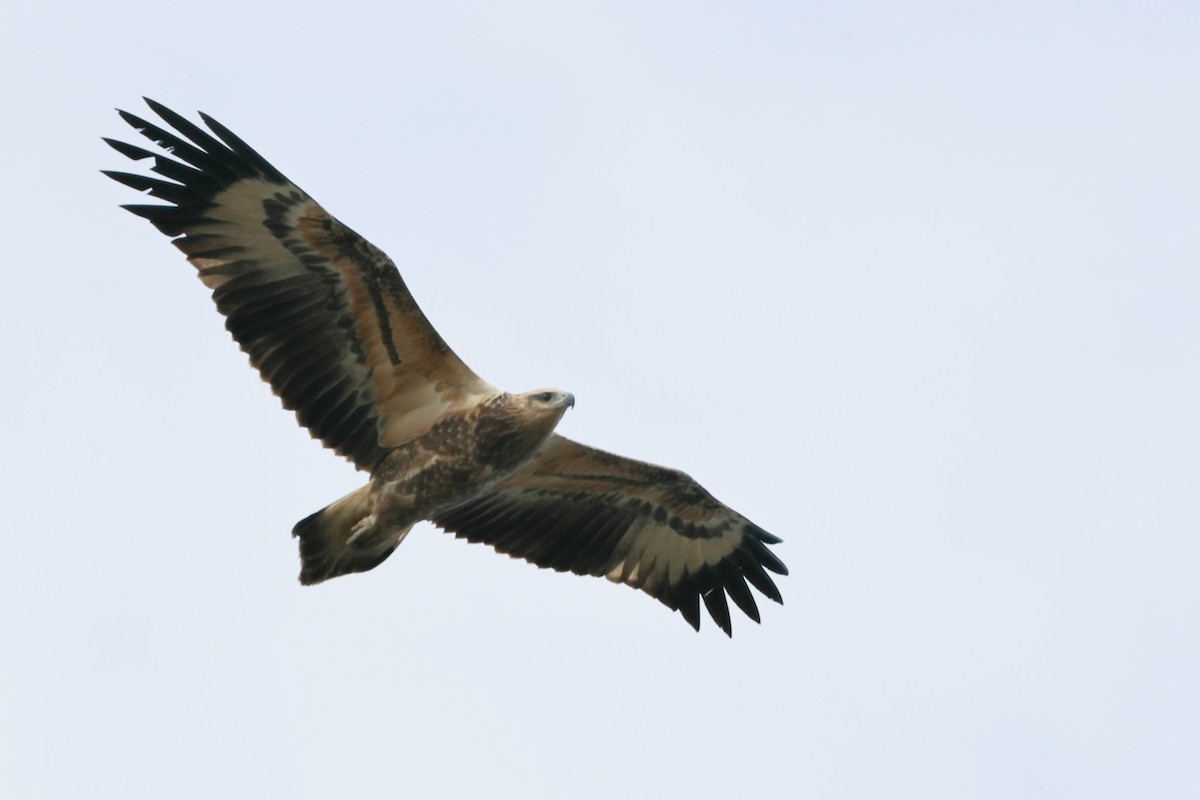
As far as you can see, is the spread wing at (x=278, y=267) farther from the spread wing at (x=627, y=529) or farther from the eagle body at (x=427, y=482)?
the spread wing at (x=627, y=529)

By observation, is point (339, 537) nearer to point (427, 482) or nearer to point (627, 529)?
point (427, 482)

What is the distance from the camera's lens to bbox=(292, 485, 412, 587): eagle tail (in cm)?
1565

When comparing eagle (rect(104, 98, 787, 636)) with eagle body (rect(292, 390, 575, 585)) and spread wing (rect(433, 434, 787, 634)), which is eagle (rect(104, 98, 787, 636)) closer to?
eagle body (rect(292, 390, 575, 585))

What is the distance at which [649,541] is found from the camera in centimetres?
1742

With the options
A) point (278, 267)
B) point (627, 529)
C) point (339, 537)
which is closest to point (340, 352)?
point (278, 267)

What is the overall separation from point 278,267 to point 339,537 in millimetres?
2063

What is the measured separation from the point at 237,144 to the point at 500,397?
2680 millimetres

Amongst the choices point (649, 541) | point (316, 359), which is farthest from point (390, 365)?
point (649, 541)

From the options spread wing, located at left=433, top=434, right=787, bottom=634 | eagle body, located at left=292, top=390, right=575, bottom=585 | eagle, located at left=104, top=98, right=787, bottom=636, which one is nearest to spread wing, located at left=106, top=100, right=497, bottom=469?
eagle, located at left=104, top=98, right=787, bottom=636

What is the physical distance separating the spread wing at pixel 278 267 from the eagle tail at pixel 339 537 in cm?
78

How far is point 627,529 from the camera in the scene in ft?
57.0

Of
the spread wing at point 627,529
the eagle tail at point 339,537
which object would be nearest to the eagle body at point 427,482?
the eagle tail at point 339,537

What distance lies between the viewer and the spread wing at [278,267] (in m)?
15.4

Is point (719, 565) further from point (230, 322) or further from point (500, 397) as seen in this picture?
point (230, 322)
